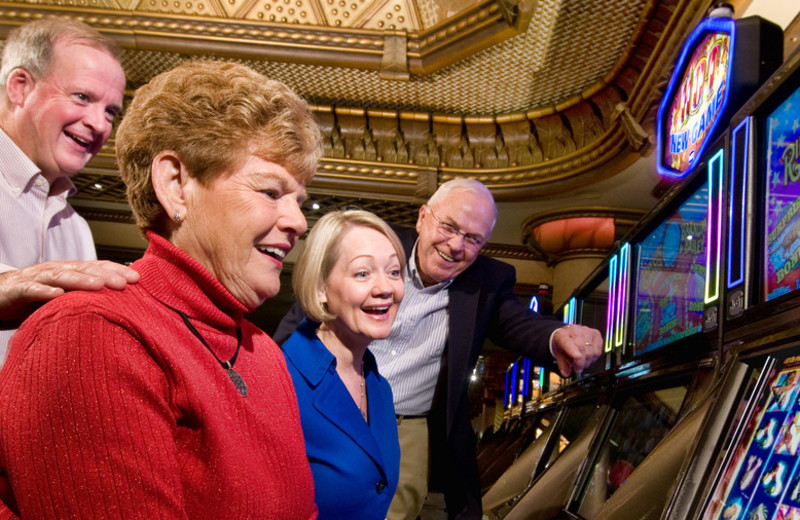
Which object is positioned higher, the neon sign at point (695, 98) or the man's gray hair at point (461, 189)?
the neon sign at point (695, 98)

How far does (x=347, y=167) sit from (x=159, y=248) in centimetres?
519

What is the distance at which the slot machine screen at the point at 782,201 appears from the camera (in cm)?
130

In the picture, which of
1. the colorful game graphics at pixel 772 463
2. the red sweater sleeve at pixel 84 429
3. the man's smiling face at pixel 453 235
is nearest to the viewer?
the red sweater sleeve at pixel 84 429

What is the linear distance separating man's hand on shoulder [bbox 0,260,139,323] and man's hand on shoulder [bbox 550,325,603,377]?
5.02 feet

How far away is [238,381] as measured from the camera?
86cm

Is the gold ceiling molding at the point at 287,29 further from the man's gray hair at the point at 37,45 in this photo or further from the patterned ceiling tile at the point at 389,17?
the man's gray hair at the point at 37,45

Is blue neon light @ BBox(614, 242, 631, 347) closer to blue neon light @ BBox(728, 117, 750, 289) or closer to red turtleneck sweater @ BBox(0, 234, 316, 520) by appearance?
blue neon light @ BBox(728, 117, 750, 289)

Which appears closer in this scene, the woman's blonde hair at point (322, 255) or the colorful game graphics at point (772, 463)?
the colorful game graphics at point (772, 463)

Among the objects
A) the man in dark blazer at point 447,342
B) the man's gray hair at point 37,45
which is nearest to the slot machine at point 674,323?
the man in dark blazer at point 447,342

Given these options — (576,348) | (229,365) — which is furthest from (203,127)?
(576,348)

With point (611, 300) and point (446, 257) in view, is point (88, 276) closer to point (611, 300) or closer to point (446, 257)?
point (446, 257)

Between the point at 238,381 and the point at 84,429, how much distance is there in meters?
0.24

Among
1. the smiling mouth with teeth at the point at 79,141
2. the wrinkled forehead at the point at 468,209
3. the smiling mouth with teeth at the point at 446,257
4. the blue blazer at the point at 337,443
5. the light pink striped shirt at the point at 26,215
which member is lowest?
the blue blazer at the point at 337,443

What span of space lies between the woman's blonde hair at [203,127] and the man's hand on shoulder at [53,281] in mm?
138
